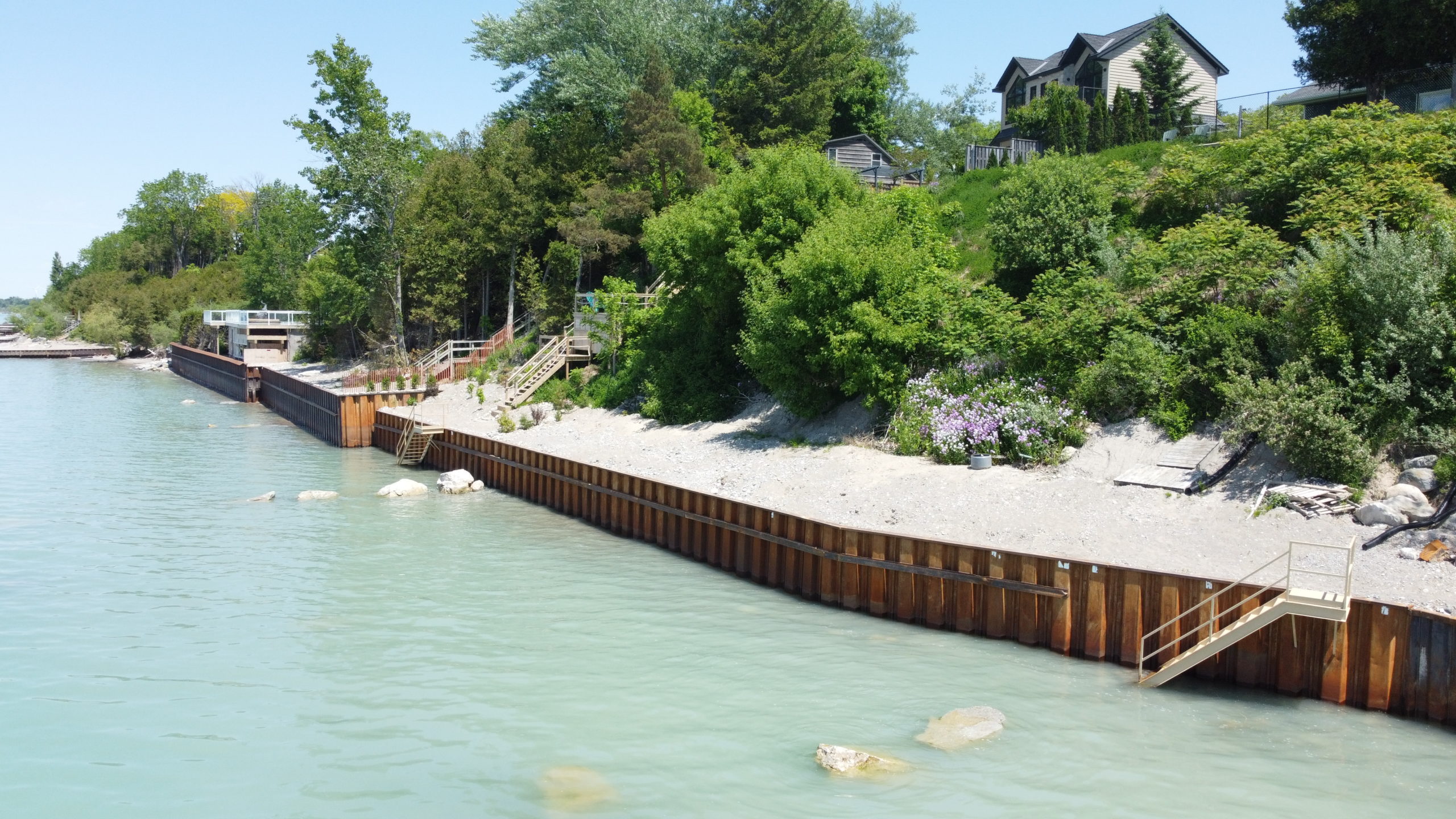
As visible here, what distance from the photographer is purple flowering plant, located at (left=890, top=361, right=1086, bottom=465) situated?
881 inches

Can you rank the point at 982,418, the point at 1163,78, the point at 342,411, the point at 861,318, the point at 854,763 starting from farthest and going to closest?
1. the point at 1163,78
2. the point at 342,411
3. the point at 861,318
4. the point at 982,418
5. the point at 854,763

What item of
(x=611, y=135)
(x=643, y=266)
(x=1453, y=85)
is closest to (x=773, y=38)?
(x=611, y=135)

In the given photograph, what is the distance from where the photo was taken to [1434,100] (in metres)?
32.6

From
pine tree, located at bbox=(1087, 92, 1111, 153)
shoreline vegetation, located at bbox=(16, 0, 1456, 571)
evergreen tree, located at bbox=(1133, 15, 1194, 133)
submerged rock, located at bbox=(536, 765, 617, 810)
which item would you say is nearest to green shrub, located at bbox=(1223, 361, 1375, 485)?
shoreline vegetation, located at bbox=(16, 0, 1456, 571)

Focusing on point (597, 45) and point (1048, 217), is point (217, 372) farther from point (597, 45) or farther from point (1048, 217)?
point (1048, 217)

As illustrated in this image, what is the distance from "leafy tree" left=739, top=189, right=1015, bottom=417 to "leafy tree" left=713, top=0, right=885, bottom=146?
2335 cm

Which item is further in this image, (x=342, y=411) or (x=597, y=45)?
(x=597, y=45)

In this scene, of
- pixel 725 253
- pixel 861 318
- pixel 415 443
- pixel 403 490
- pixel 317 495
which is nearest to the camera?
pixel 861 318

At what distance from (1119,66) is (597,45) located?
26.4m

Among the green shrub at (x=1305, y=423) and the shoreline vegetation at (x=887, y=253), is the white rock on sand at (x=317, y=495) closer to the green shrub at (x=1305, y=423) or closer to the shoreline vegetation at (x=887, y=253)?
the shoreline vegetation at (x=887, y=253)

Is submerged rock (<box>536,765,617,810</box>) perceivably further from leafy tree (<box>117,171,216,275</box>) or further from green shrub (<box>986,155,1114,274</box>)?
leafy tree (<box>117,171,216,275</box>)

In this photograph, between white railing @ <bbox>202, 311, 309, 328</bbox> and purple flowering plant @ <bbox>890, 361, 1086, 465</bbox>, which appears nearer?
purple flowering plant @ <bbox>890, 361, 1086, 465</bbox>

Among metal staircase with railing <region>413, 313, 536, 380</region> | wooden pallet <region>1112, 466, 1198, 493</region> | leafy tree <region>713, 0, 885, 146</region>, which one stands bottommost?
wooden pallet <region>1112, 466, 1198, 493</region>

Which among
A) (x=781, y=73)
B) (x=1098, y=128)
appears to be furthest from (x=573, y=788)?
(x=781, y=73)
